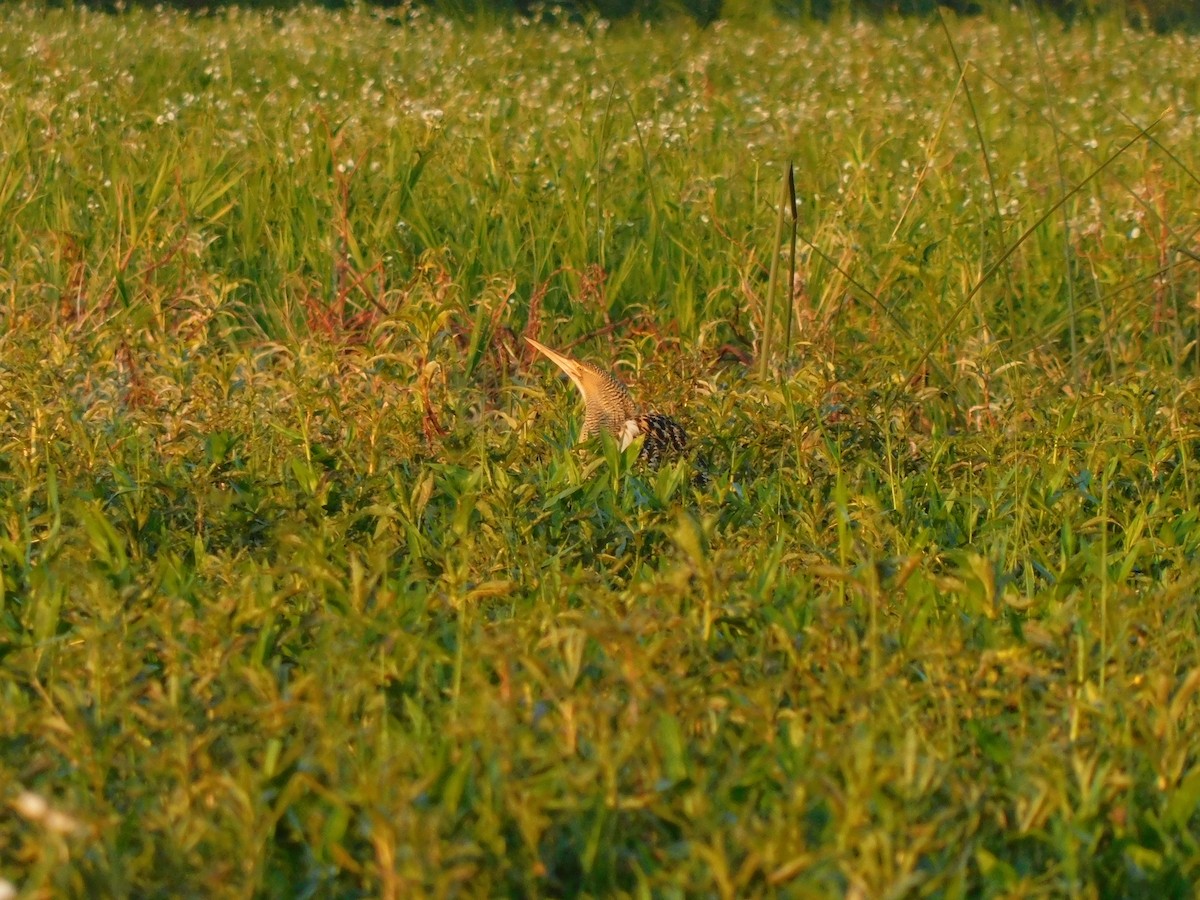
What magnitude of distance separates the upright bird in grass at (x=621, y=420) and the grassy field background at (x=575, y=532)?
0.09m

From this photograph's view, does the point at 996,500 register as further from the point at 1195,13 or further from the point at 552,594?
the point at 1195,13

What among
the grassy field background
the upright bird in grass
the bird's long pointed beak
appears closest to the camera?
the grassy field background

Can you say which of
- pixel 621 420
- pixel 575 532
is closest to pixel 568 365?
pixel 621 420

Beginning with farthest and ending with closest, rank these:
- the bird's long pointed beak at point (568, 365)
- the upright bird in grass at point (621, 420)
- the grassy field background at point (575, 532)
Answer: the bird's long pointed beak at point (568, 365)
the upright bird in grass at point (621, 420)
the grassy field background at point (575, 532)

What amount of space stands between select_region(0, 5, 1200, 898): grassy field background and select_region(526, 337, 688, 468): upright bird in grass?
9 centimetres

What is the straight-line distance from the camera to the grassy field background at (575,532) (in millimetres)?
2266

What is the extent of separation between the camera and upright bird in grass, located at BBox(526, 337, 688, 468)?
4.12m

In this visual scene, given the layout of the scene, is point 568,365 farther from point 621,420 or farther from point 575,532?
point 575,532

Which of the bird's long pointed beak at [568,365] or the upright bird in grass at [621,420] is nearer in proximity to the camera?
the upright bird in grass at [621,420]

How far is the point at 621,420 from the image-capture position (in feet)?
13.7

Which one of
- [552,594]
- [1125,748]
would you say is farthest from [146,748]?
[1125,748]

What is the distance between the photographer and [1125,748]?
2.51 m

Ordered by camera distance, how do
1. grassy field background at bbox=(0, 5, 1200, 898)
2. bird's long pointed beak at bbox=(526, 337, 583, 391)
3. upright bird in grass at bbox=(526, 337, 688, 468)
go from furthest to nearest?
bird's long pointed beak at bbox=(526, 337, 583, 391)
upright bird in grass at bbox=(526, 337, 688, 468)
grassy field background at bbox=(0, 5, 1200, 898)

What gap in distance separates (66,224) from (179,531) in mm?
2679
